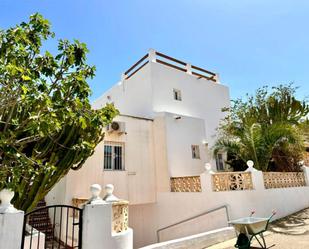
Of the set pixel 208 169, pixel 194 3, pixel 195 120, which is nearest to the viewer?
pixel 194 3

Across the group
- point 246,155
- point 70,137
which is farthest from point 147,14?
point 246,155

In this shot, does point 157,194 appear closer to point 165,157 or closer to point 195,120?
point 165,157

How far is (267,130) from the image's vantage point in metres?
12.9

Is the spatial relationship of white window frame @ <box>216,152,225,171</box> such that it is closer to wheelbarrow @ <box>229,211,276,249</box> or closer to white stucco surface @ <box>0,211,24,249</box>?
wheelbarrow @ <box>229,211,276,249</box>

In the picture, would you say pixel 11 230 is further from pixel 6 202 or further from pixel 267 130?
pixel 267 130

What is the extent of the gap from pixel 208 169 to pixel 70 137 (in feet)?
22.3

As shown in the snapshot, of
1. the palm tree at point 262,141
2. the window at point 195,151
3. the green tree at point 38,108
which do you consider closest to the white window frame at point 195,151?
the window at point 195,151

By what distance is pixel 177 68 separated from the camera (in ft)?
54.6

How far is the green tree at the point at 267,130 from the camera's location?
41.2ft

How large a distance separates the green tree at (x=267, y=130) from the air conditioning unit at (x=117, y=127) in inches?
219

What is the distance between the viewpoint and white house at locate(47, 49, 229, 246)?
11896 millimetres

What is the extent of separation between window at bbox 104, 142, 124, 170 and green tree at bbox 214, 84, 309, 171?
18.1 feet

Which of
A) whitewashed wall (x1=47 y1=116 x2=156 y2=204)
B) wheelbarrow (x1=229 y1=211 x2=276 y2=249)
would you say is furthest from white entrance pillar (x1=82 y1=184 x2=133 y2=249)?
whitewashed wall (x1=47 y1=116 x2=156 y2=204)

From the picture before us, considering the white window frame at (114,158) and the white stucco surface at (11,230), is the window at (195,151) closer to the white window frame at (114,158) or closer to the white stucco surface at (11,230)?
the white window frame at (114,158)
